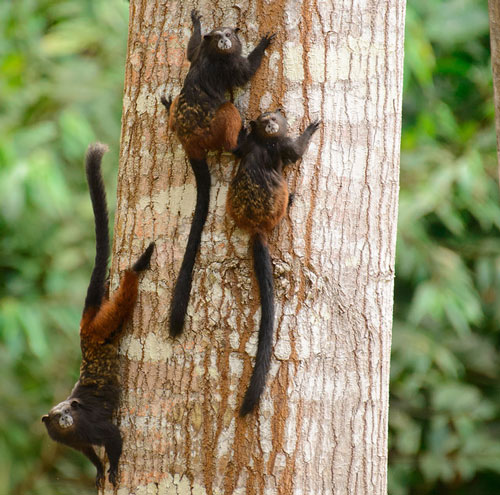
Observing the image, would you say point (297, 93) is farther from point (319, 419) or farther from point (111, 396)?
point (111, 396)

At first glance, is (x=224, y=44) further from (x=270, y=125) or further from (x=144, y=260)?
(x=144, y=260)

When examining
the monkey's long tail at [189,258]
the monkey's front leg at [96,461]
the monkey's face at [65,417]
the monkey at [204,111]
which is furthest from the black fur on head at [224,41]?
the monkey's front leg at [96,461]

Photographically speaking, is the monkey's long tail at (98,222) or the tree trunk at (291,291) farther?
the monkey's long tail at (98,222)

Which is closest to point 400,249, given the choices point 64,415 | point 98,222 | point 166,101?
point 98,222

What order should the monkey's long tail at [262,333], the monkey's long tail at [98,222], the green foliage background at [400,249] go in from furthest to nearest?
1. the green foliage background at [400,249]
2. the monkey's long tail at [98,222]
3. the monkey's long tail at [262,333]

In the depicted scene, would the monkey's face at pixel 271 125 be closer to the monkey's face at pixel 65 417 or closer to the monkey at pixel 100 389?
the monkey at pixel 100 389

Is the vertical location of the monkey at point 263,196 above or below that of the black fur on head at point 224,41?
below

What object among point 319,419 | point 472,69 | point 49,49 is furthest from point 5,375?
point 472,69
